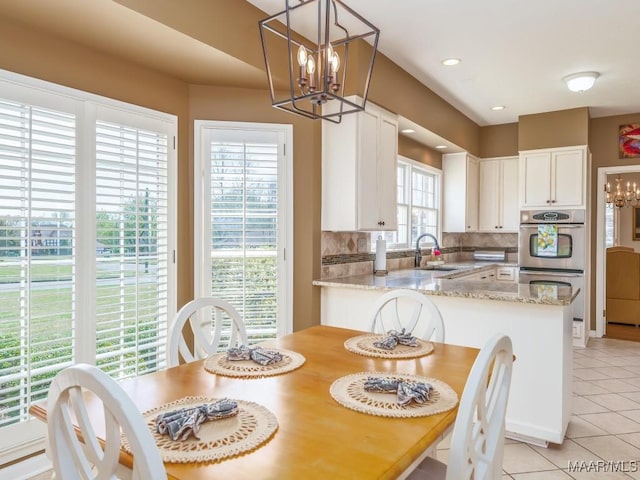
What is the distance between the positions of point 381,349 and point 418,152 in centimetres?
362

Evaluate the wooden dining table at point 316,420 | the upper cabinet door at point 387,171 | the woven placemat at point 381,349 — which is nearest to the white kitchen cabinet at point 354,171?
the upper cabinet door at point 387,171

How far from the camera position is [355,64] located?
10.9 ft

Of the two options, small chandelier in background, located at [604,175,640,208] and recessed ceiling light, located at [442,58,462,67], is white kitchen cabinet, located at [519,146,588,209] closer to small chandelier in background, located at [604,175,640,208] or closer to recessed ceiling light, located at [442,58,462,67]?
recessed ceiling light, located at [442,58,462,67]

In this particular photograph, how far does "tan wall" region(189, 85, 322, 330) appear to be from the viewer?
329cm

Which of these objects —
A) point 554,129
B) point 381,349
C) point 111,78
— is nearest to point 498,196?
point 554,129

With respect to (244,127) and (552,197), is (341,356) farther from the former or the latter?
(552,197)

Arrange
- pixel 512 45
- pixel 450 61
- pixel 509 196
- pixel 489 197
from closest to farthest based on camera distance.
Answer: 1. pixel 512 45
2. pixel 450 61
3. pixel 509 196
4. pixel 489 197

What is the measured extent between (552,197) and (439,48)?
8.74 ft

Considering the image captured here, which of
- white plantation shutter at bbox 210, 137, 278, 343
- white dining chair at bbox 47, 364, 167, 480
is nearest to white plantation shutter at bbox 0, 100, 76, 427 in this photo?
white plantation shutter at bbox 210, 137, 278, 343

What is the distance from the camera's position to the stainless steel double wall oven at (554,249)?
5000mm

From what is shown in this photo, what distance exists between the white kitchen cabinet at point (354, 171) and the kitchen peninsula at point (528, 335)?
638mm

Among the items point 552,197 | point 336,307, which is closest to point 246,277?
point 336,307

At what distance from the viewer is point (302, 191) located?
3352mm

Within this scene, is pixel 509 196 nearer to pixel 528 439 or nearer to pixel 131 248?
pixel 528 439
